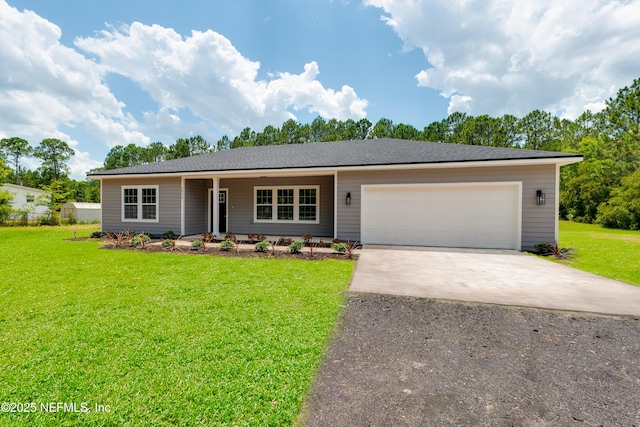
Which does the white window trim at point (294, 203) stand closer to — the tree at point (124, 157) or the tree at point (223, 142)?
the tree at point (223, 142)

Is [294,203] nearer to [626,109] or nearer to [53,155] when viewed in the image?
[626,109]

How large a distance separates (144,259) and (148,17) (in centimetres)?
978

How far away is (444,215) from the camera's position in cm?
912

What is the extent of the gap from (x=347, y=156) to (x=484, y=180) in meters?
4.70

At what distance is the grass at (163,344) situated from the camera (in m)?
1.85

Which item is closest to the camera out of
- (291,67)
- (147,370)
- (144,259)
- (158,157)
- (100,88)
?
(147,370)

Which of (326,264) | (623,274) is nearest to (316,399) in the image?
(326,264)

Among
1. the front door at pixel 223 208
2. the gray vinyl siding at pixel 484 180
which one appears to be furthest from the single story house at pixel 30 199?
the gray vinyl siding at pixel 484 180

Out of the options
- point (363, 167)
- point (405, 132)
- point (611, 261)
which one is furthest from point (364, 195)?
point (405, 132)

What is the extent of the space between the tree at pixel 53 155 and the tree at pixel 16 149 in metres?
1.54

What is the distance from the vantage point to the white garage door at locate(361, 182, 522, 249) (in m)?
8.70

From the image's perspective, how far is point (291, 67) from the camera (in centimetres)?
1659

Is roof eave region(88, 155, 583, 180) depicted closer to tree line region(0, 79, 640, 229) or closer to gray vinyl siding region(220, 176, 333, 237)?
gray vinyl siding region(220, 176, 333, 237)

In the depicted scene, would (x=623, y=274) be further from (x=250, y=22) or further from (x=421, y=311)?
(x=250, y=22)
